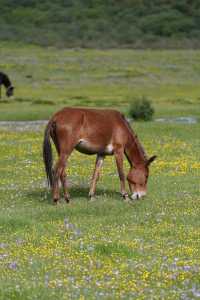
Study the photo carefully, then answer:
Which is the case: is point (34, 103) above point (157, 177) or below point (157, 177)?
below

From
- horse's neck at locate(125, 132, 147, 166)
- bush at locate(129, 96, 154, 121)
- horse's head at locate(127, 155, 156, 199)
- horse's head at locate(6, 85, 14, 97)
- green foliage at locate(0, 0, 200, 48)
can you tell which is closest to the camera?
horse's head at locate(127, 155, 156, 199)

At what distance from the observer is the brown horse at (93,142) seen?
16125 mm

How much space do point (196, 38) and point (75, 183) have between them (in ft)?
Answer: 346

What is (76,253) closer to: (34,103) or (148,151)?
(148,151)

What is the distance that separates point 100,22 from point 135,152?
116403 millimetres

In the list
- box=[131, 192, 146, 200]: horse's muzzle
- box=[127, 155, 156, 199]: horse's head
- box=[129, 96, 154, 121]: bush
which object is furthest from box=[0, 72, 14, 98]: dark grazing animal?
box=[131, 192, 146, 200]: horse's muzzle

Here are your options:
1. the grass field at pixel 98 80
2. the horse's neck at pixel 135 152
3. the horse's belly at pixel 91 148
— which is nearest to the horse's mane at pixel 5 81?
the grass field at pixel 98 80

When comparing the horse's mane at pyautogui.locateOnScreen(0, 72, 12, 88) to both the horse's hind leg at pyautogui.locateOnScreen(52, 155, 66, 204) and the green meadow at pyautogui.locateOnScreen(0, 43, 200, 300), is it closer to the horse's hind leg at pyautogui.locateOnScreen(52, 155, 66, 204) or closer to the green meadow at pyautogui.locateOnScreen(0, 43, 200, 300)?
the green meadow at pyautogui.locateOnScreen(0, 43, 200, 300)

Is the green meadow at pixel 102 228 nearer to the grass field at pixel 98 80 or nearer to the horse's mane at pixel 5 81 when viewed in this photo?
the grass field at pixel 98 80

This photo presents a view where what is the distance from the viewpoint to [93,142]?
1642 centimetres

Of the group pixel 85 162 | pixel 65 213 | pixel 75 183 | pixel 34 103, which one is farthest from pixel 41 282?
pixel 34 103

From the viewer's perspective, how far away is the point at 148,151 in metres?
25.9

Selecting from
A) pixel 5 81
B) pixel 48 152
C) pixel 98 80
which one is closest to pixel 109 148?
pixel 48 152

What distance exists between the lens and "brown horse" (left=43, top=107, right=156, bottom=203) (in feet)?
52.9
